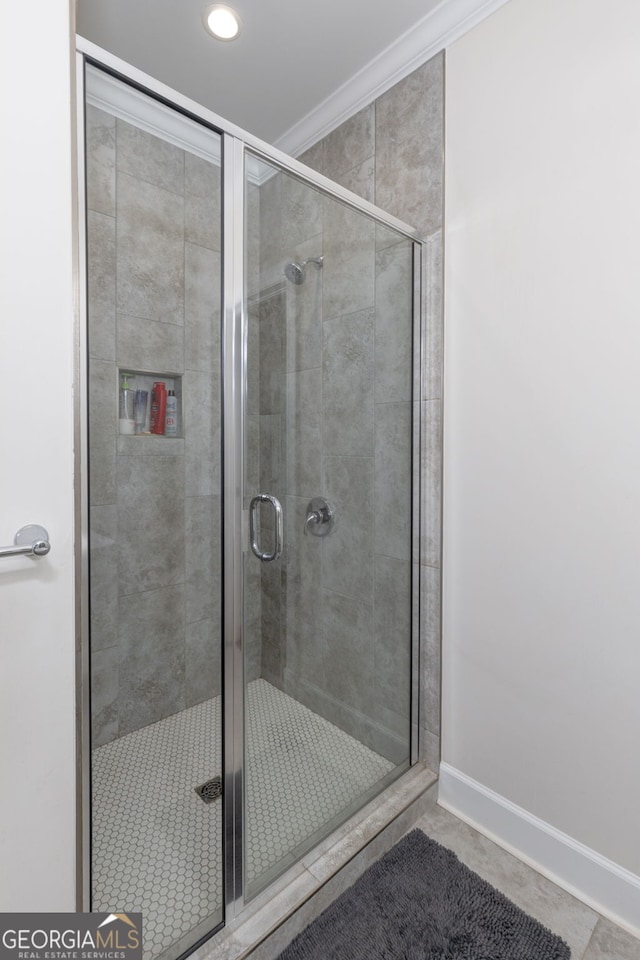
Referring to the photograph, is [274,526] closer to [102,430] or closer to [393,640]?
[102,430]


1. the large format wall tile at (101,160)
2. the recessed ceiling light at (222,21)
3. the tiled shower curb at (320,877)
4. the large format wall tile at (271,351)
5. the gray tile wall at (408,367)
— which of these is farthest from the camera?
the gray tile wall at (408,367)

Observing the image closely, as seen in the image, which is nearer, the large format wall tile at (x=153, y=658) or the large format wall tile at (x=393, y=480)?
the large format wall tile at (x=153, y=658)

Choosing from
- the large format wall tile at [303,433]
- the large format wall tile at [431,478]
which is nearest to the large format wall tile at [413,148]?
the large format wall tile at [431,478]

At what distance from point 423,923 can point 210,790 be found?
1.96ft

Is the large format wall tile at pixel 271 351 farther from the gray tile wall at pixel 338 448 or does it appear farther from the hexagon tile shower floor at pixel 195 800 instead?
the hexagon tile shower floor at pixel 195 800

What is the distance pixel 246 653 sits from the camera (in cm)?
108

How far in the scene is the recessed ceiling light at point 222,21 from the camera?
4.42 feet

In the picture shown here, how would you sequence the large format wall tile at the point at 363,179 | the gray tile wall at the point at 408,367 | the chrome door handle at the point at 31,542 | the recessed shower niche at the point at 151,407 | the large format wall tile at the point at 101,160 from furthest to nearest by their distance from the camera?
the large format wall tile at the point at 363,179 → the gray tile wall at the point at 408,367 → the recessed shower niche at the point at 151,407 → the large format wall tile at the point at 101,160 → the chrome door handle at the point at 31,542

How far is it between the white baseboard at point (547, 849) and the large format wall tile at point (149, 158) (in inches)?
73.6

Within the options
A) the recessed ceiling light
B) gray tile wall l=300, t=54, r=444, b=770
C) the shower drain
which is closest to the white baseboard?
gray tile wall l=300, t=54, r=444, b=770

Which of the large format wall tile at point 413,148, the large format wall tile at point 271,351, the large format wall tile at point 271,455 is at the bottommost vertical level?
the large format wall tile at point 271,455

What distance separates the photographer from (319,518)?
4.34ft

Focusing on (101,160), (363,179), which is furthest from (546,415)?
Answer: (101,160)

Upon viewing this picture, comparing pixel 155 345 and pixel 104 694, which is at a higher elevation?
pixel 155 345
